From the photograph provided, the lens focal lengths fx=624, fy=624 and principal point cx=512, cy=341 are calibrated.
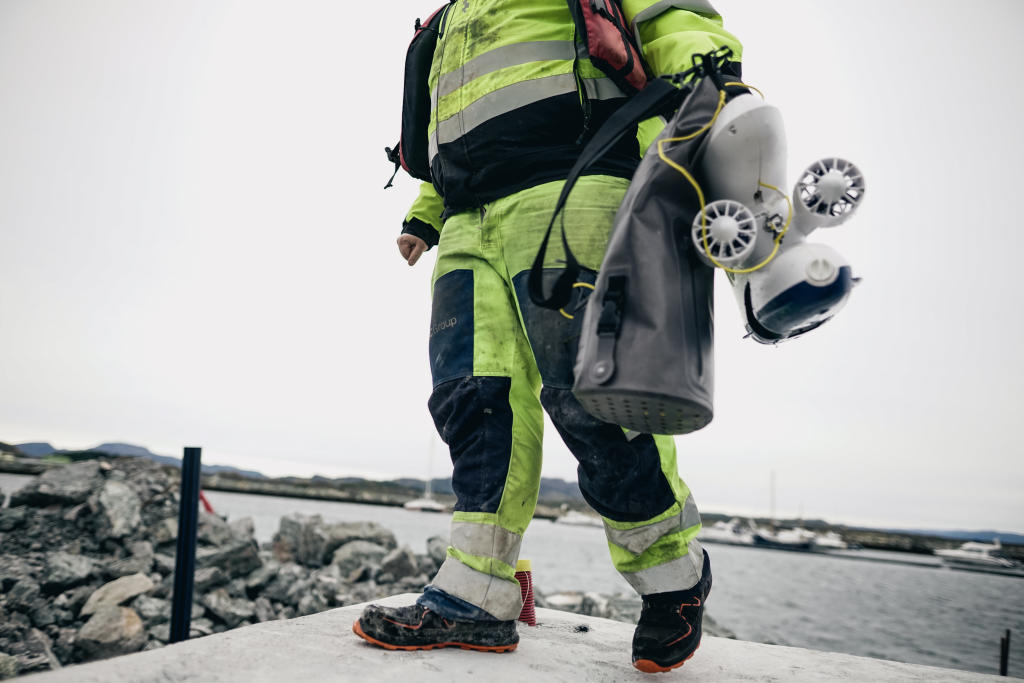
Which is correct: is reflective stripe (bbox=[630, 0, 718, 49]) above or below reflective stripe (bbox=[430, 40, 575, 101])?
above

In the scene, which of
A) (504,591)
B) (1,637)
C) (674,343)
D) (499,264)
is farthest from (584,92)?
(1,637)

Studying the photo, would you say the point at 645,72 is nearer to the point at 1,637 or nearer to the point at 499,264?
the point at 499,264

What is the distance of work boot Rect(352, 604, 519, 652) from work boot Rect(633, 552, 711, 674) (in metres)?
0.34

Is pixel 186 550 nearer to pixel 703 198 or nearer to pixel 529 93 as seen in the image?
pixel 529 93

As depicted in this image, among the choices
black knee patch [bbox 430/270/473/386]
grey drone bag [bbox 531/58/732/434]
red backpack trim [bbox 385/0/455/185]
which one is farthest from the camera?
red backpack trim [bbox 385/0/455/185]

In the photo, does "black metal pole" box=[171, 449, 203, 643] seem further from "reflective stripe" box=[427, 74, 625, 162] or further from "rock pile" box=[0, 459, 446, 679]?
"reflective stripe" box=[427, 74, 625, 162]

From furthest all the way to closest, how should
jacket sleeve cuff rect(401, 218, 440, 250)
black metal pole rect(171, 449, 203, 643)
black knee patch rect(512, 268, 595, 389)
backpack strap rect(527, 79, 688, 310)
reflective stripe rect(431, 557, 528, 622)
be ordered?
black metal pole rect(171, 449, 203, 643) < jacket sleeve cuff rect(401, 218, 440, 250) < reflective stripe rect(431, 557, 528, 622) < black knee patch rect(512, 268, 595, 389) < backpack strap rect(527, 79, 688, 310)

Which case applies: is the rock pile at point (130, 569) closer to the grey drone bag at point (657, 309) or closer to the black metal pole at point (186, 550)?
the black metal pole at point (186, 550)

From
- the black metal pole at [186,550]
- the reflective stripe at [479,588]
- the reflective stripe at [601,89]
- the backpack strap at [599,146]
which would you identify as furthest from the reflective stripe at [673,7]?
the black metal pole at [186,550]

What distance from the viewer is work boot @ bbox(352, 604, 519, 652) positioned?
59.6 inches

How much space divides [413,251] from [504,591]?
115cm

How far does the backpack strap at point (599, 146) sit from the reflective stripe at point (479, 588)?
0.74m

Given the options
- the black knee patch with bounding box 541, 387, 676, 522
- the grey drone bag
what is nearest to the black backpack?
the grey drone bag

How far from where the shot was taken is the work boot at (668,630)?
1.52 meters
